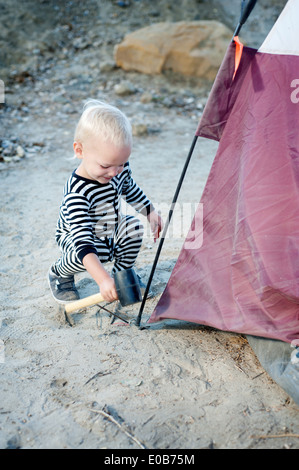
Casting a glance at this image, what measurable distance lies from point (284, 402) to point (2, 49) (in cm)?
645

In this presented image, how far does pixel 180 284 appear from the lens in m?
2.36

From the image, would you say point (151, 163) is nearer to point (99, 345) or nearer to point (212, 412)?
point (99, 345)

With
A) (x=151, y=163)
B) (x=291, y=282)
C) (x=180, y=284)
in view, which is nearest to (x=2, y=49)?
(x=151, y=163)

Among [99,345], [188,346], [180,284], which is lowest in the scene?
[99,345]

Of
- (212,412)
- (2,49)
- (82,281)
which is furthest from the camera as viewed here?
(2,49)

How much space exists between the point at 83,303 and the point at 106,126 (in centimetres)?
86

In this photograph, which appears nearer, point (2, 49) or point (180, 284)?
point (180, 284)

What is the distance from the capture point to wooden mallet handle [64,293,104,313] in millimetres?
2271

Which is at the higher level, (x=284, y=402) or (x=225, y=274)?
(x=225, y=274)

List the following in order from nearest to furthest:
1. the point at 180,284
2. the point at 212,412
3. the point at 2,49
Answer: the point at 212,412 → the point at 180,284 → the point at 2,49

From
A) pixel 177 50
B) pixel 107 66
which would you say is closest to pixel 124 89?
pixel 107 66

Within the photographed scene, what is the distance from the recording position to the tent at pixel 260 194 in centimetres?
203

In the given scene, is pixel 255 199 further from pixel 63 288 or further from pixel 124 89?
pixel 124 89

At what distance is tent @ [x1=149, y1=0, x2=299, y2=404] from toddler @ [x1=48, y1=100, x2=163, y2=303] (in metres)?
0.45
